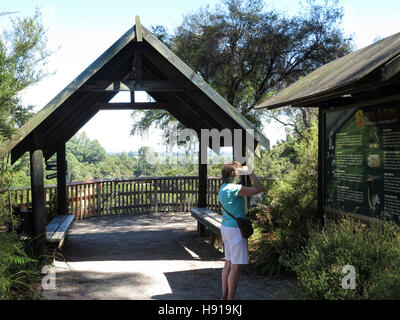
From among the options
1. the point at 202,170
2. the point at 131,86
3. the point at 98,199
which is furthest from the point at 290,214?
the point at 98,199

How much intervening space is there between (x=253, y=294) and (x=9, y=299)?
3.27 metres

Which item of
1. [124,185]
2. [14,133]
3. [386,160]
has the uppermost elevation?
[14,133]

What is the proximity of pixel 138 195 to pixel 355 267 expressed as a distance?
Result: 1184 centimetres

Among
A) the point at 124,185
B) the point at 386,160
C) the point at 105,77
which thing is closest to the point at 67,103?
the point at 105,77

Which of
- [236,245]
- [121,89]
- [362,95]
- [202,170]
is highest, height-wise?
[121,89]

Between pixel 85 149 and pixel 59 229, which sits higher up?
pixel 85 149

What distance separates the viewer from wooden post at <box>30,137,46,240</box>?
772 cm

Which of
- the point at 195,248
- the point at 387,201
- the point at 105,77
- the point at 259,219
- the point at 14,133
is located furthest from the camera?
the point at 259,219

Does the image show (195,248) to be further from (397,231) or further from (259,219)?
(397,231)

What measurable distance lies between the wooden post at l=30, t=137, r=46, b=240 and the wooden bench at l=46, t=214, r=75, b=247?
210 millimetres

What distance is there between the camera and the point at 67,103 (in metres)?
8.19

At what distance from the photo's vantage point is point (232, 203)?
536cm

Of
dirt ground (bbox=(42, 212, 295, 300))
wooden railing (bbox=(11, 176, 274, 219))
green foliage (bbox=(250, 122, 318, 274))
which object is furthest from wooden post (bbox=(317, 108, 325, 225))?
wooden railing (bbox=(11, 176, 274, 219))

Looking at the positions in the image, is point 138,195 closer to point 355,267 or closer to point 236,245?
point 236,245
